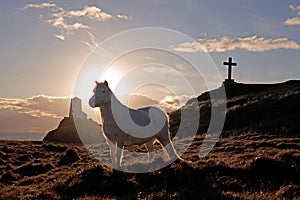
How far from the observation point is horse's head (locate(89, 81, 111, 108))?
16.2 m

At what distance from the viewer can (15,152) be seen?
33.6 m

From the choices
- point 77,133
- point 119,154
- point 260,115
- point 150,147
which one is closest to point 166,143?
point 150,147

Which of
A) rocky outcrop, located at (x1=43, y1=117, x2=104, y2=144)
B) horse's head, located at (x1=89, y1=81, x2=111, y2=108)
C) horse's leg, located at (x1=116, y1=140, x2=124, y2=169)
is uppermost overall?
horse's head, located at (x1=89, y1=81, x2=111, y2=108)

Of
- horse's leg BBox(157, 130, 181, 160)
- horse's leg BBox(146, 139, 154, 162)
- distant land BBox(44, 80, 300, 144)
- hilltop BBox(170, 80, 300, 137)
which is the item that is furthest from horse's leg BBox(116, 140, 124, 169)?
hilltop BBox(170, 80, 300, 137)

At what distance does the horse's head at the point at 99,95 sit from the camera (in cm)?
1620

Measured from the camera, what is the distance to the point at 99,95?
16.2 metres

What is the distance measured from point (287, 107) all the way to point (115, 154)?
28.9 meters

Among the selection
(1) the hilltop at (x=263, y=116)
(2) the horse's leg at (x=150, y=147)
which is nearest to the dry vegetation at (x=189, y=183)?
(2) the horse's leg at (x=150, y=147)

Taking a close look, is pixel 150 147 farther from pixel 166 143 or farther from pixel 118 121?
pixel 118 121

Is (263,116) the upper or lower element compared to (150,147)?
upper

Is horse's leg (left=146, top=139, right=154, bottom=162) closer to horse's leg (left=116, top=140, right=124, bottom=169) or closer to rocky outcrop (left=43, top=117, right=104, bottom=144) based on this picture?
horse's leg (left=116, top=140, right=124, bottom=169)

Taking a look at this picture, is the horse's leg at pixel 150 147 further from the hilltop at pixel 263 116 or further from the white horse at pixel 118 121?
the hilltop at pixel 263 116

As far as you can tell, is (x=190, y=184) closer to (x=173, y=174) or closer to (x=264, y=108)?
(x=173, y=174)

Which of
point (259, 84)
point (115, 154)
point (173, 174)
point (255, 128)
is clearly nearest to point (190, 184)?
point (173, 174)
